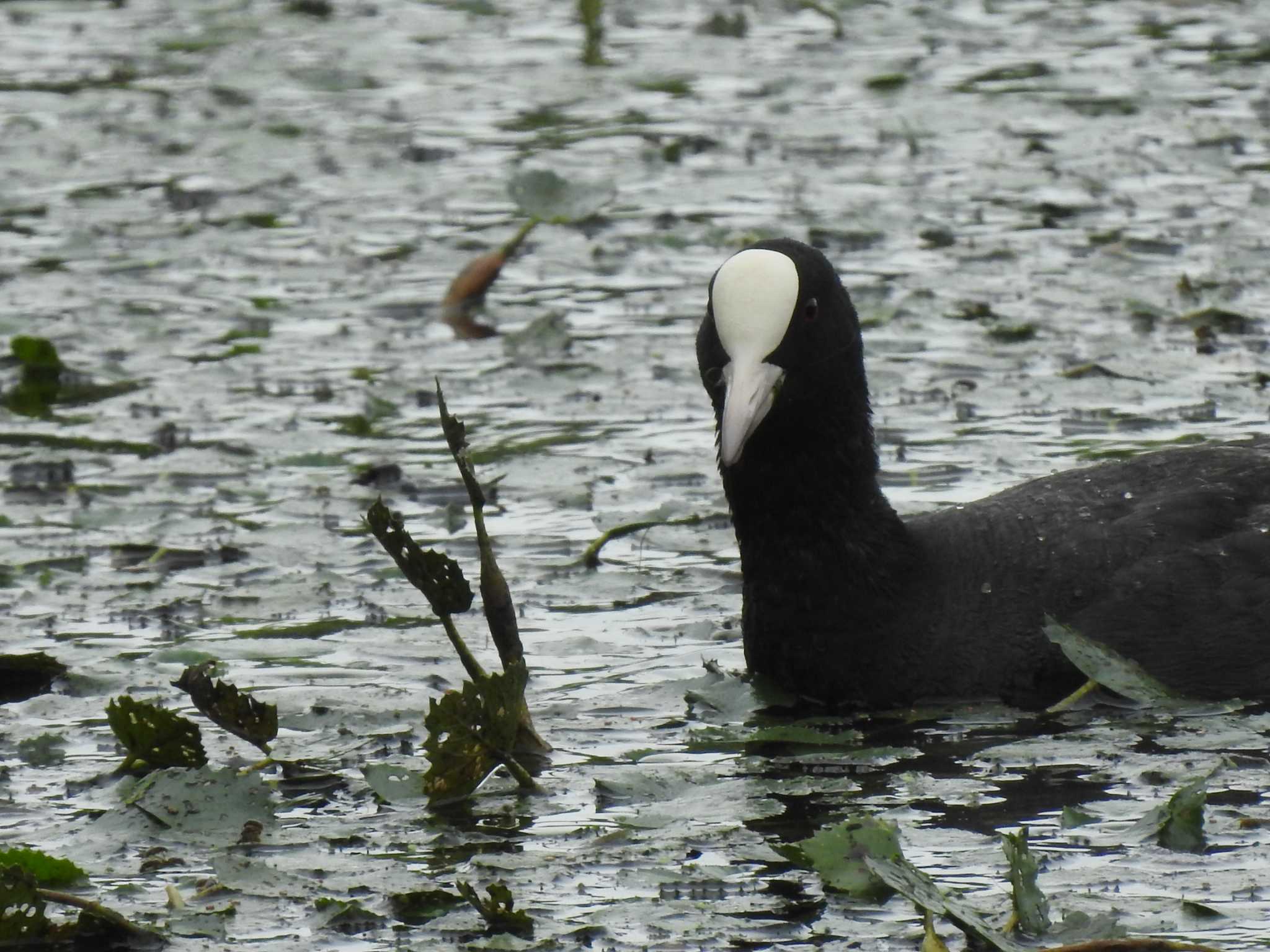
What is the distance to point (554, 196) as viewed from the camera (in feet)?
30.0

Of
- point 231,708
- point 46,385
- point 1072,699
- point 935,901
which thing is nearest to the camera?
point 935,901

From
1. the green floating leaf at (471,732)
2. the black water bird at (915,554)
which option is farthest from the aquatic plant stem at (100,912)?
the black water bird at (915,554)

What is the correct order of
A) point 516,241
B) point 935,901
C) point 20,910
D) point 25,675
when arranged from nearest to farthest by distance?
point 935,901, point 20,910, point 25,675, point 516,241

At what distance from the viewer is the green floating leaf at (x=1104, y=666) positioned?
531 centimetres

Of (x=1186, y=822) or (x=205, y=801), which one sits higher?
(x=1186, y=822)

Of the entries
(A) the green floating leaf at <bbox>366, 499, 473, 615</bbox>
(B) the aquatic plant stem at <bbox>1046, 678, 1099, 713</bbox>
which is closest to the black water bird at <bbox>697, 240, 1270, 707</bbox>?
(B) the aquatic plant stem at <bbox>1046, 678, 1099, 713</bbox>

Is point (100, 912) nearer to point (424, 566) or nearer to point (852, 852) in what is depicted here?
point (424, 566)

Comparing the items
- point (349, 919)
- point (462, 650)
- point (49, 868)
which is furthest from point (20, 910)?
point (462, 650)

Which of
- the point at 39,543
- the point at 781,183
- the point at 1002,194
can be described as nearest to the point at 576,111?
the point at 781,183

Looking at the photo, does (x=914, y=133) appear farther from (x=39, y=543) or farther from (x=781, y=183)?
(x=39, y=543)

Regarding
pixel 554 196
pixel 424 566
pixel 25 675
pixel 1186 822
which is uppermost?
pixel 554 196

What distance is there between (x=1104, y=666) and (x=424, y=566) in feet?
5.10

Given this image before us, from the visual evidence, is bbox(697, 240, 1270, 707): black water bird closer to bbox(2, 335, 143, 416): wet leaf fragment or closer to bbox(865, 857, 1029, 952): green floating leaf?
bbox(865, 857, 1029, 952): green floating leaf

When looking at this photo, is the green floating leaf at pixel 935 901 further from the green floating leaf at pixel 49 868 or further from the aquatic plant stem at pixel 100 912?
the green floating leaf at pixel 49 868
